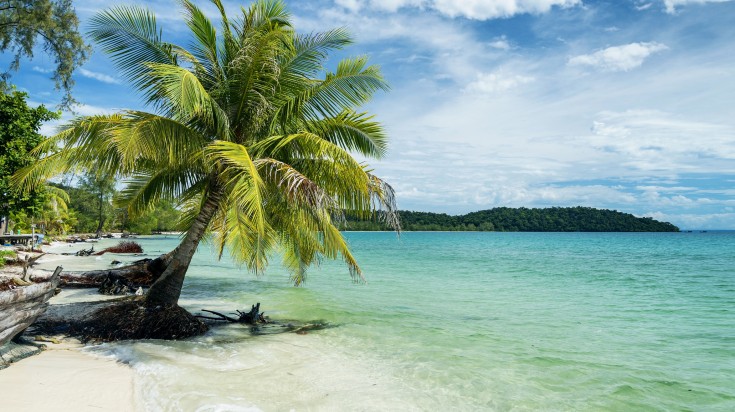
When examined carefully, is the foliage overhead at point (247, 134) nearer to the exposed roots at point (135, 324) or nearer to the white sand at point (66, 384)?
the exposed roots at point (135, 324)

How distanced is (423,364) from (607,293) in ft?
45.9

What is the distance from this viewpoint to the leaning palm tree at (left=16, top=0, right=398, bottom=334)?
7.25 m

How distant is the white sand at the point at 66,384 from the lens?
184 inches

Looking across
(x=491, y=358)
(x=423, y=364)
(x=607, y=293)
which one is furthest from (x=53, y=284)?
(x=607, y=293)

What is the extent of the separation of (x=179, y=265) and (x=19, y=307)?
3.09 metres

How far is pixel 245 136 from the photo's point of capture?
8836 mm

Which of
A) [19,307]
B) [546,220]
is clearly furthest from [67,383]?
[546,220]

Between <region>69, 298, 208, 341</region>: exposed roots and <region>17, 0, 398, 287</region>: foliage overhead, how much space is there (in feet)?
2.46

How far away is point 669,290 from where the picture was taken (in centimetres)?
1917

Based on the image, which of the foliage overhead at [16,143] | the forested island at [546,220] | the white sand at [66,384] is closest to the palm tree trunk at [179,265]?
the white sand at [66,384]

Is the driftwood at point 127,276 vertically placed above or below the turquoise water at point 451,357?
above

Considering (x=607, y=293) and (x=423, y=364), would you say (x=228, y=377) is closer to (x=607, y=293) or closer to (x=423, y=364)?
(x=423, y=364)

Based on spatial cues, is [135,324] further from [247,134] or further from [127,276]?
[127,276]

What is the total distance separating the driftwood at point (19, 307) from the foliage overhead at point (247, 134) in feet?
7.17
